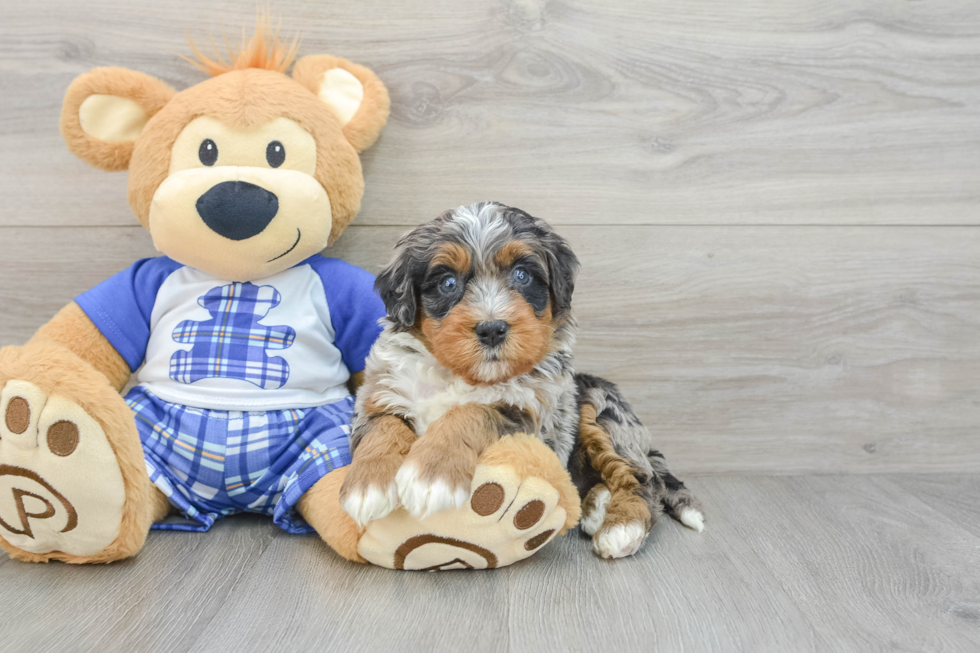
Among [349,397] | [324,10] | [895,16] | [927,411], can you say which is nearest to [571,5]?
[324,10]

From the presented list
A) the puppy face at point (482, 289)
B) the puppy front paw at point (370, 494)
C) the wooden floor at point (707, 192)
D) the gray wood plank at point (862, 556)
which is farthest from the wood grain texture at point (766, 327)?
the puppy front paw at point (370, 494)

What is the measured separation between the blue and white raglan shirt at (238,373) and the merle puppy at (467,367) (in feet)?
0.83

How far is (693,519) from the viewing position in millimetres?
1800

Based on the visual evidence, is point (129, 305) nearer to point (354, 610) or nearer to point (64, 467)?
point (64, 467)

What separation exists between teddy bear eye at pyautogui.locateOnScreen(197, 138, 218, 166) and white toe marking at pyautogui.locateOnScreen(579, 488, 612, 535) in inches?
49.7

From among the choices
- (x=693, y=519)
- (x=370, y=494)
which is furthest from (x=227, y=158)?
(x=693, y=519)

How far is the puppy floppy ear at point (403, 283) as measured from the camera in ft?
4.83

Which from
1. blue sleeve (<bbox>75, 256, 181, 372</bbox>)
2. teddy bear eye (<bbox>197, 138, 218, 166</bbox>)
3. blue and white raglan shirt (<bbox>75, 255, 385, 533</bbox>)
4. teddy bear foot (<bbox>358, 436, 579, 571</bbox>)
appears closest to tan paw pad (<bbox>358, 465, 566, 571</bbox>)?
teddy bear foot (<bbox>358, 436, 579, 571</bbox>)

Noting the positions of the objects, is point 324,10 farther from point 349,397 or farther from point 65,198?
point 349,397

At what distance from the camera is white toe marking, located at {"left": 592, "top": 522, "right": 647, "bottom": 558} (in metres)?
1.59

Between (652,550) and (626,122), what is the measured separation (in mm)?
1223

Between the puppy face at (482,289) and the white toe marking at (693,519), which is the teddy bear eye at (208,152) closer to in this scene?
the puppy face at (482,289)

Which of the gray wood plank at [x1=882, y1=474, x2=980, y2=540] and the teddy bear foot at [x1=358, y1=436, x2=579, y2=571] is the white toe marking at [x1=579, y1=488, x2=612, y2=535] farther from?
the gray wood plank at [x1=882, y1=474, x2=980, y2=540]

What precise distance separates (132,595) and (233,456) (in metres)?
0.39
